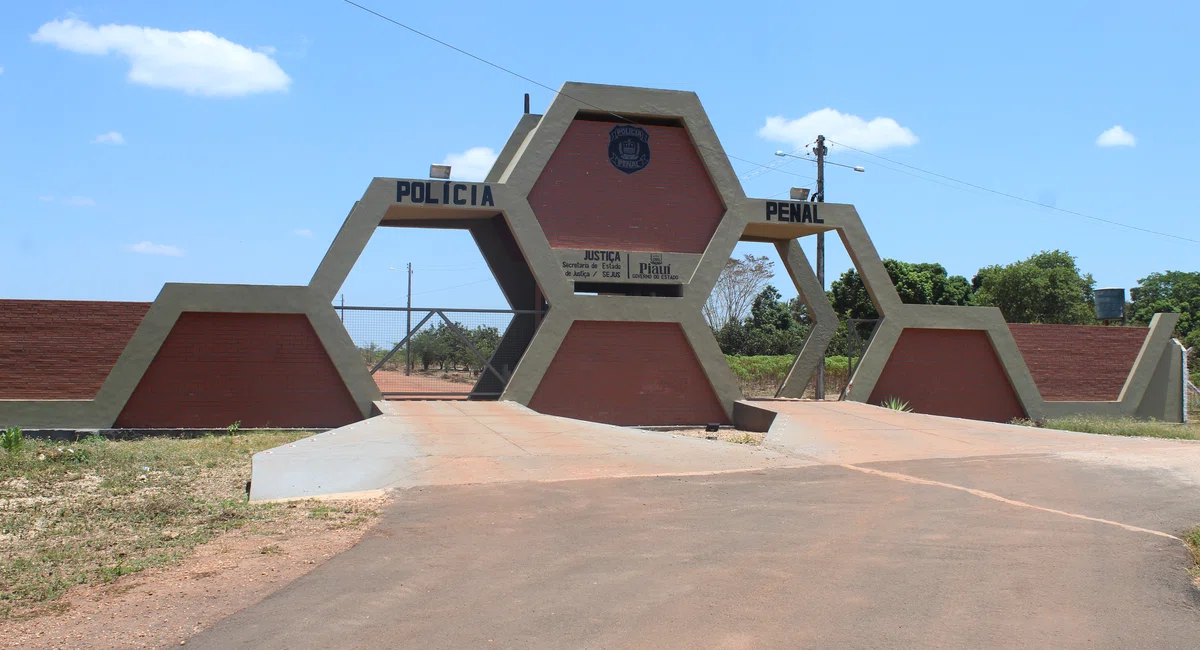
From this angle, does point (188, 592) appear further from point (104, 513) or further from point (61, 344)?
point (61, 344)

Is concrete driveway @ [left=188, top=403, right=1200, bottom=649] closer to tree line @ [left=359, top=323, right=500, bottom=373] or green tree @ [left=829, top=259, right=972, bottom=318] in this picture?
tree line @ [left=359, top=323, right=500, bottom=373]

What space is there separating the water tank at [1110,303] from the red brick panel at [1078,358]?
3.82 meters

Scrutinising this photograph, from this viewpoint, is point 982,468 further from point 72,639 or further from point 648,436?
point 72,639

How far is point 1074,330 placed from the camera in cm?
2466

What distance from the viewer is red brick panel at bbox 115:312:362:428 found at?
18.2 metres

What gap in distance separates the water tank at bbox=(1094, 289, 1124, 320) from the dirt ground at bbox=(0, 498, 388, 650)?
27.8m

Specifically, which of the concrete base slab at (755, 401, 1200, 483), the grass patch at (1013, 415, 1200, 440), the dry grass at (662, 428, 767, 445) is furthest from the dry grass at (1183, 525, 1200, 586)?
the grass patch at (1013, 415, 1200, 440)

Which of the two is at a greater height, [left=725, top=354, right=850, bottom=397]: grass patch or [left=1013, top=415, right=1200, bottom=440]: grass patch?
[left=725, top=354, right=850, bottom=397]: grass patch

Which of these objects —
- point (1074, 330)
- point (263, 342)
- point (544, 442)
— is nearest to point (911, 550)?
point (544, 442)

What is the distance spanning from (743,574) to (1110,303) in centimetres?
2740

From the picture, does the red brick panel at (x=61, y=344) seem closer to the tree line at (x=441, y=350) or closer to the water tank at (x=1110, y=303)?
the tree line at (x=441, y=350)

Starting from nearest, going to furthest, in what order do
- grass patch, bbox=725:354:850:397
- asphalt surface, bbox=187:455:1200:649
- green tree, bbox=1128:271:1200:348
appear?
asphalt surface, bbox=187:455:1200:649
grass patch, bbox=725:354:850:397
green tree, bbox=1128:271:1200:348

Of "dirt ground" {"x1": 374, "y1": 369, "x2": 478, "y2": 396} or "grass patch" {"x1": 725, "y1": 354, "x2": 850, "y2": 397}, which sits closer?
"dirt ground" {"x1": 374, "y1": 369, "x2": 478, "y2": 396}

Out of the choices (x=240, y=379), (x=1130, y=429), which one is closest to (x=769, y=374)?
(x=1130, y=429)
